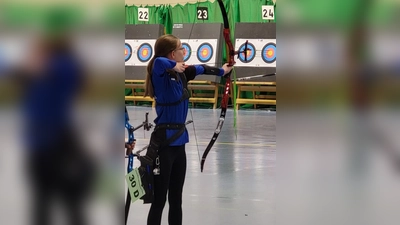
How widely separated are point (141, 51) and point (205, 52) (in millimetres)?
1127

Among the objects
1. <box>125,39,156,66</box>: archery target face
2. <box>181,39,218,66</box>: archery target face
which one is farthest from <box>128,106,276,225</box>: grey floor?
<box>125,39,156,66</box>: archery target face

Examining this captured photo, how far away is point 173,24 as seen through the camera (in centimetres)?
742

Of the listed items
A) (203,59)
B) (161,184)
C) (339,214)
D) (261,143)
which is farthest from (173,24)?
(339,214)

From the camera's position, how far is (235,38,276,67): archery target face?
267 inches

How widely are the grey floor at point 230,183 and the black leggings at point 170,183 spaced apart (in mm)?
368

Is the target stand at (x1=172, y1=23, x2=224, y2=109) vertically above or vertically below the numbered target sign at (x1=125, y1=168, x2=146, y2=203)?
above

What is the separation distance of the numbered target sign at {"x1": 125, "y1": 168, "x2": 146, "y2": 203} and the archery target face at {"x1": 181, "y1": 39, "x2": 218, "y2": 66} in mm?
5809

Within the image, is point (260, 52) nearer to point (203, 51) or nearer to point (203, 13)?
point (203, 51)

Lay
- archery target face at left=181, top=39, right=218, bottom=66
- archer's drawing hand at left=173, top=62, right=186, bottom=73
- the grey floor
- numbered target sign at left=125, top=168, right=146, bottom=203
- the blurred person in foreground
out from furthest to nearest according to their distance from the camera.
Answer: archery target face at left=181, top=39, right=218, bottom=66 → the grey floor → archer's drawing hand at left=173, top=62, right=186, bottom=73 → numbered target sign at left=125, top=168, right=146, bottom=203 → the blurred person in foreground

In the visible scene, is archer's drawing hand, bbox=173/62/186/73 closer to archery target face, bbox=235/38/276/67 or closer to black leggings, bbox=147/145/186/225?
black leggings, bbox=147/145/186/225

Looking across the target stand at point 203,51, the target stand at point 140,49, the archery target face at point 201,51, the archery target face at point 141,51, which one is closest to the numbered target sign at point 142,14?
the target stand at point 140,49

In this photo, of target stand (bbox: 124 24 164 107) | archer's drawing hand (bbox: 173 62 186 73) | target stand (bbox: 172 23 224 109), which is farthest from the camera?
target stand (bbox: 124 24 164 107)

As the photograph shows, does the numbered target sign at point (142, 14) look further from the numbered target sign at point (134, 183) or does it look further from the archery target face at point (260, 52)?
the numbered target sign at point (134, 183)

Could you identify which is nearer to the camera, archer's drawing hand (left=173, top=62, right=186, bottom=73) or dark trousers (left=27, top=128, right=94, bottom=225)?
dark trousers (left=27, top=128, right=94, bottom=225)
